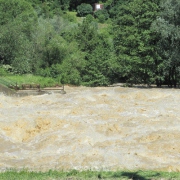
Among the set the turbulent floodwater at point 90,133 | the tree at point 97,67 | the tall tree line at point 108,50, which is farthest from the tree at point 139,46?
the turbulent floodwater at point 90,133

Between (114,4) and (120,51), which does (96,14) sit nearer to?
(114,4)

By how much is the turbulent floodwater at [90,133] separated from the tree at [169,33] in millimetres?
8381

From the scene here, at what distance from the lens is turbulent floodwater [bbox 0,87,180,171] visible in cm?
1435

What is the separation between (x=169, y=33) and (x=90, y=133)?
1810 centimetres

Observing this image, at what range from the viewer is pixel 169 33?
3328cm

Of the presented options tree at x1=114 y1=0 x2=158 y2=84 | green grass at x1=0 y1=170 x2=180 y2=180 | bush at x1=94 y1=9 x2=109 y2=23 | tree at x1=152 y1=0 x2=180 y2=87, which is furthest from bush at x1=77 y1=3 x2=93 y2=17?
green grass at x1=0 y1=170 x2=180 y2=180

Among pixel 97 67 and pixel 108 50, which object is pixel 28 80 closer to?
pixel 97 67

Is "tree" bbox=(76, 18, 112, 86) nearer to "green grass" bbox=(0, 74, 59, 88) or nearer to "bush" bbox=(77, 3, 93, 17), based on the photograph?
"green grass" bbox=(0, 74, 59, 88)

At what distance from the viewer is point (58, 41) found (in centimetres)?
4459

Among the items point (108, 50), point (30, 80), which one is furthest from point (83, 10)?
point (30, 80)

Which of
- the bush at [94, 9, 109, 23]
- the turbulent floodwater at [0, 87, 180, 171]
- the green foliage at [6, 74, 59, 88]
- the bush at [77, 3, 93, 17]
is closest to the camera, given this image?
the turbulent floodwater at [0, 87, 180, 171]

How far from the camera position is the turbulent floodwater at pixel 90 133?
1435 centimetres

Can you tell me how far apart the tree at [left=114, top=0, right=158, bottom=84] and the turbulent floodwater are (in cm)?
1066

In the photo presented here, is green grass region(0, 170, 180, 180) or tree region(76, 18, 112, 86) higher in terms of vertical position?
tree region(76, 18, 112, 86)
